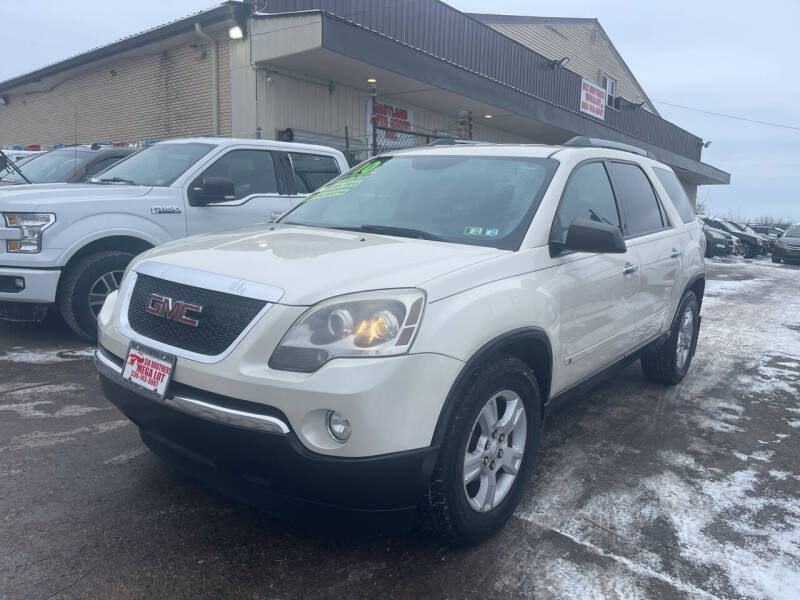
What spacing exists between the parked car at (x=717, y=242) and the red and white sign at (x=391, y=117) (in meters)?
13.7

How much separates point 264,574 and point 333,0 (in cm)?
1084

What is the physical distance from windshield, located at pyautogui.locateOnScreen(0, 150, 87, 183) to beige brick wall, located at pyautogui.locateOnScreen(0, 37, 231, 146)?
4458mm

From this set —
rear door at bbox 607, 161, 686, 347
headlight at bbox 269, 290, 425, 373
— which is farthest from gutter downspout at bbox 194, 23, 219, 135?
headlight at bbox 269, 290, 425, 373

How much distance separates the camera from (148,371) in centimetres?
253

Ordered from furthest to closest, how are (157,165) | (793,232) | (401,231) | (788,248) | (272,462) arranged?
(793,232) < (788,248) < (157,165) < (401,231) < (272,462)

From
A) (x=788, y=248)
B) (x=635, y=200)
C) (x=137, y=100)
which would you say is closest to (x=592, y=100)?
(x=788, y=248)

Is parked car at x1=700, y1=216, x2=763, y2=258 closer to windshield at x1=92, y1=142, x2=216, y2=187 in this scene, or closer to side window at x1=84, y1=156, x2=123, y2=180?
side window at x1=84, y1=156, x2=123, y2=180

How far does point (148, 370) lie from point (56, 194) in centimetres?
347

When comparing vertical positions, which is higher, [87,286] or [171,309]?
[171,309]

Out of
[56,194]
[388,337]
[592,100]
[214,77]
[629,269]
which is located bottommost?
[388,337]

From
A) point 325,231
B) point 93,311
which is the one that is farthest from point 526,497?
point 93,311

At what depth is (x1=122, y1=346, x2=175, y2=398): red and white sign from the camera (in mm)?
2443

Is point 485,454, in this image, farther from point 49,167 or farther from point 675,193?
point 49,167

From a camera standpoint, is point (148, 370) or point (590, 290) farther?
point (590, 290)
